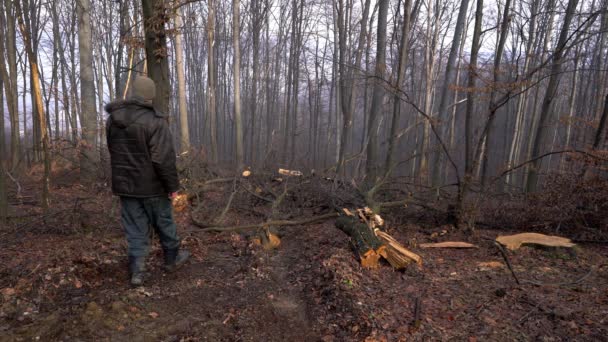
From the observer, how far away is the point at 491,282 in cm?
401

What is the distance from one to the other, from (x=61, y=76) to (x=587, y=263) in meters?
26.8

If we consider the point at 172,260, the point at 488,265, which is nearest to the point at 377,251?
the point at 488,265

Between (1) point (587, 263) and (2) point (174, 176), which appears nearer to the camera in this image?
(2) point (174, 176)

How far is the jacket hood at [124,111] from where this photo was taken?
11.6 feet

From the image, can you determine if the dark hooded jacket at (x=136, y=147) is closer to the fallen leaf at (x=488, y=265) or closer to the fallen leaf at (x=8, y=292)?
the fallen leaf at (x=8, y=292)

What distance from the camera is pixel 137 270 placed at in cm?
364

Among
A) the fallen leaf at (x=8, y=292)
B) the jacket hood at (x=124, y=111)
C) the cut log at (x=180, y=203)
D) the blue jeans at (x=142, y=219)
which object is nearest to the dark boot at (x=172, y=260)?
the blue jeans at (x=142, y=219)

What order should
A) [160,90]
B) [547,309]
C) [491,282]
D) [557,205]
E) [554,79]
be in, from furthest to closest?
[554,79] → [557,205] → [160,90] → [491,282] → [547,309]

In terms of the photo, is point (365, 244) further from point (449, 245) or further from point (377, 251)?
point (449, 245)

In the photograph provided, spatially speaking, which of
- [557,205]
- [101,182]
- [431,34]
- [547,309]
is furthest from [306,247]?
[431,34]

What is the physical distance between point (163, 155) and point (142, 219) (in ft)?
2.35

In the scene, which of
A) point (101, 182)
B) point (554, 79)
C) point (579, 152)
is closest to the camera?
point (579, 152)

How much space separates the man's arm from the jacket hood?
0.70 feet

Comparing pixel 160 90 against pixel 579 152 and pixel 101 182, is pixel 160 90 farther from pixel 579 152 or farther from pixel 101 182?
pixel 579 152
